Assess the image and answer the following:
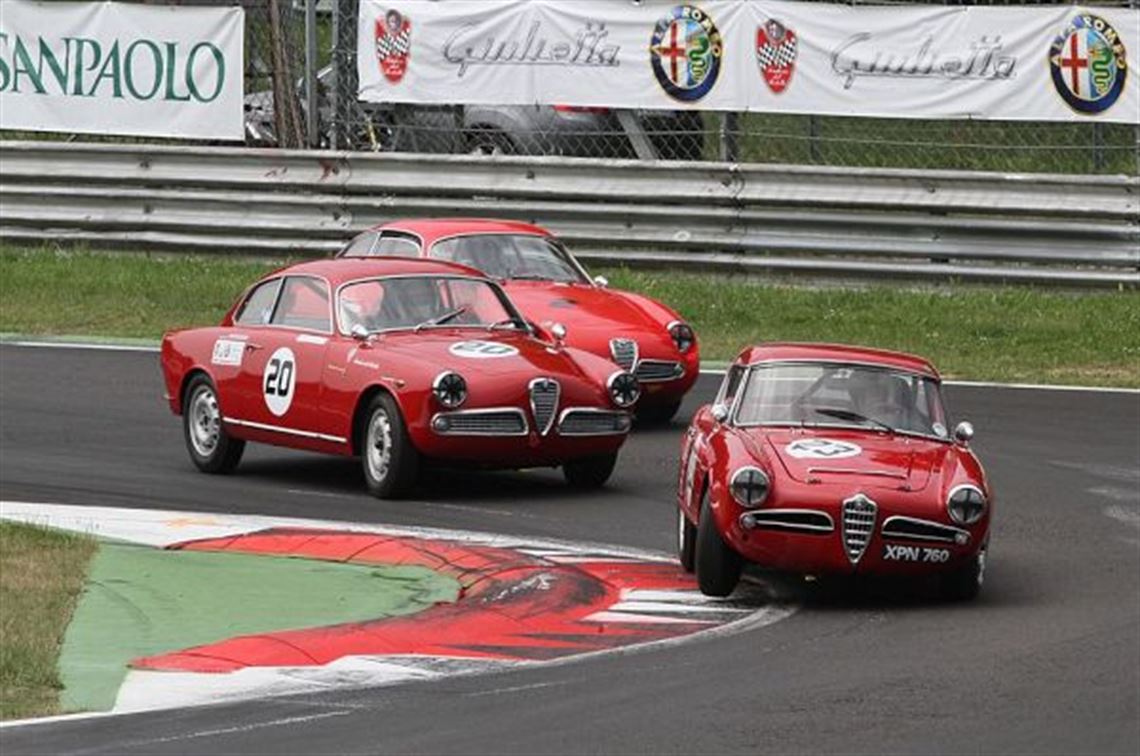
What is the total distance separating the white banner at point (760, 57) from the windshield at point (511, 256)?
502 centimetres

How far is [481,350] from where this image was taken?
1575cm

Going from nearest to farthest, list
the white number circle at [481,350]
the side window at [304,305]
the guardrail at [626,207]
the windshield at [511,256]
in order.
→ the white number circle at [481,350] < the side window at [304,305] < the windshield at [511,256] < the guardrail at [626,207]

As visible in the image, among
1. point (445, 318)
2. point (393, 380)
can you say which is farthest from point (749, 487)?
point (445, 318)

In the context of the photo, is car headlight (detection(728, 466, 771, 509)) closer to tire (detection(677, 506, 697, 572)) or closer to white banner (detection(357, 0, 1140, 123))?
tire (detection(677, 506, 697, 572))

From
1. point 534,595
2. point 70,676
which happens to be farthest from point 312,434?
point 70,676

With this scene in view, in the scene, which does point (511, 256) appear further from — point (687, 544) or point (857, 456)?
point (857, 456)

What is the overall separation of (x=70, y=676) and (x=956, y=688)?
338cm

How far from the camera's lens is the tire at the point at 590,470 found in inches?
625

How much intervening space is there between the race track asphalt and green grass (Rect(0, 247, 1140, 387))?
2900 millimetres

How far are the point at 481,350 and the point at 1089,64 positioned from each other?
896 centimetres

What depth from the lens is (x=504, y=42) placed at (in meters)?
24.5

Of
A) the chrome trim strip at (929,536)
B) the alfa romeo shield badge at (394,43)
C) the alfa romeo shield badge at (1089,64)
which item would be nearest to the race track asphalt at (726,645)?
the chrome trim strip at (929,536)

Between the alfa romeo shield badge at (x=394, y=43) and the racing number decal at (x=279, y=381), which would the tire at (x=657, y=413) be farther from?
the alfa romeo shield badge at (x=394, y=43)

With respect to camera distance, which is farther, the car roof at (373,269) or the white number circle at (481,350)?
the car roof at (373,269)
